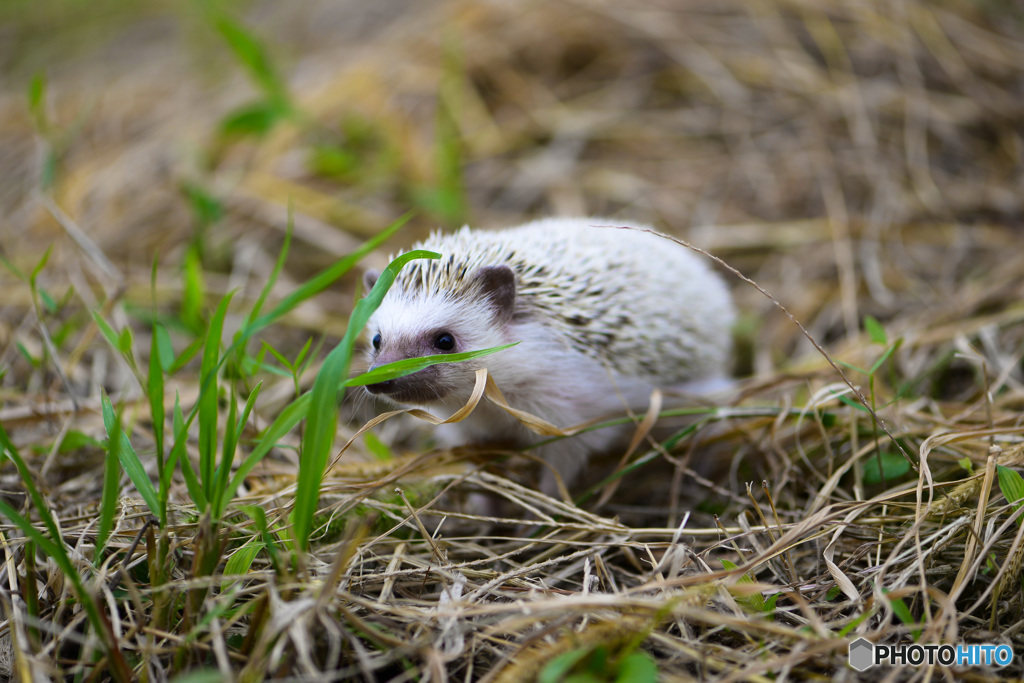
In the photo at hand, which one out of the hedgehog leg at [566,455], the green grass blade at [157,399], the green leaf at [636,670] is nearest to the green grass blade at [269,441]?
the green grass blade at [157,399]

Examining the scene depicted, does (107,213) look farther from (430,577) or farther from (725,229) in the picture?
(725,229)

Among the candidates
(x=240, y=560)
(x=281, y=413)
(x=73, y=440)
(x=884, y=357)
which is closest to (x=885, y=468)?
(x=884, y=357)

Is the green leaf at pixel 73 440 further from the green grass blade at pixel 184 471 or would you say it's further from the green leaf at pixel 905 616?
the green leaf at pixel 905 616

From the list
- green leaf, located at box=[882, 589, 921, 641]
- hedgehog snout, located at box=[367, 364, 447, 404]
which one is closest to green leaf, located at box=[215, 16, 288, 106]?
hedgehog snout, located at box=[367, 364, 447, 404]

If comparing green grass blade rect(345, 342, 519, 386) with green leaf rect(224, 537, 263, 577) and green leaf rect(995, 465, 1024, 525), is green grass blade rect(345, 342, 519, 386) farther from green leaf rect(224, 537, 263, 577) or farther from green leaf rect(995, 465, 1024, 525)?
green leaf rect(995, 465, 1024, 525)

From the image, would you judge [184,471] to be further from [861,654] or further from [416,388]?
[861,654]

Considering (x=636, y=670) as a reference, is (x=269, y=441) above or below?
above
